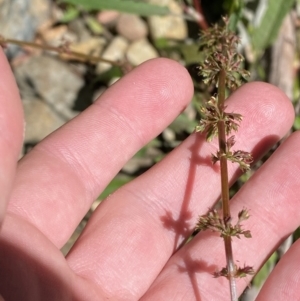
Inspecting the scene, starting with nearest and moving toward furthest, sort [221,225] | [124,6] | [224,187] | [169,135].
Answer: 1. [221,225]
2. [224,187]
3. [124,6]
4. [169,135]

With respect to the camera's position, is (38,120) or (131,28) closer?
(38,120)

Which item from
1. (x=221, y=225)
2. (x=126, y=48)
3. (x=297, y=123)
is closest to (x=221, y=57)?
(x=221, y=225)

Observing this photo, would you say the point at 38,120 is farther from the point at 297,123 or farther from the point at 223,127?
the point at 223,127

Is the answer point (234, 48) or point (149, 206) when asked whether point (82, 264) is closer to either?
point (149, 206)

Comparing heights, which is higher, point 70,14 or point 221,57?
point 221,57

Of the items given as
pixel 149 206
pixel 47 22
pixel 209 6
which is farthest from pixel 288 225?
pixel 47 22

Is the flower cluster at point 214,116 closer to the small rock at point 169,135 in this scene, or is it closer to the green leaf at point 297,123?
the green leaf at point 297,123
